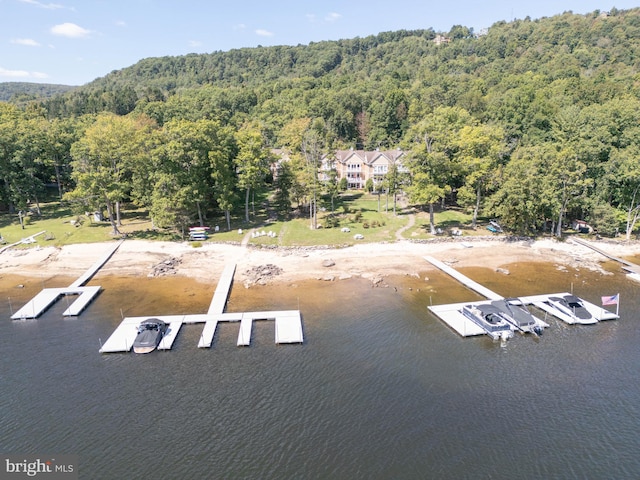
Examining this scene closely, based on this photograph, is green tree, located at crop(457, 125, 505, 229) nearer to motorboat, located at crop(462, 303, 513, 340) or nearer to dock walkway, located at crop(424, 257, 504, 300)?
dock walkway, located at crop(424, 257, 504, 300)

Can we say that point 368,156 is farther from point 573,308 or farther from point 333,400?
point 333,400

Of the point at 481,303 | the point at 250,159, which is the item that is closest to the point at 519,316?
the point at 481,303

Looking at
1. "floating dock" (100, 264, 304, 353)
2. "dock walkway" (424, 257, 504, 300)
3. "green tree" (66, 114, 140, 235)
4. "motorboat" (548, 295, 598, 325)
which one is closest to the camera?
"floating dock" (100, 264, 304, 353)

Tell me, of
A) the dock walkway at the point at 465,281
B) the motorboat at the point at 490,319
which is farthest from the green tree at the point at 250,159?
the motorboat at the point at 490,319

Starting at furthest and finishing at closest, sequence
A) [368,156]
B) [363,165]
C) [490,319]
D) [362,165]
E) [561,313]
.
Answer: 1. [362,165]
2. [363,165]
3. [368,156]
4. [561,313]
5. [490,319]

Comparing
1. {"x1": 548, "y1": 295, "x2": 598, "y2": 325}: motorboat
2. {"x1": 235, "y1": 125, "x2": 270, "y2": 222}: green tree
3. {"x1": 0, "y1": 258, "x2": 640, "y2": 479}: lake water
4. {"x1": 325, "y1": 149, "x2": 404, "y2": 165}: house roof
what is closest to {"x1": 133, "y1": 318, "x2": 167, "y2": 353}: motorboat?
{"x1": 0, "y1": 258, "x2": 640, "y2": 479}: lake water
